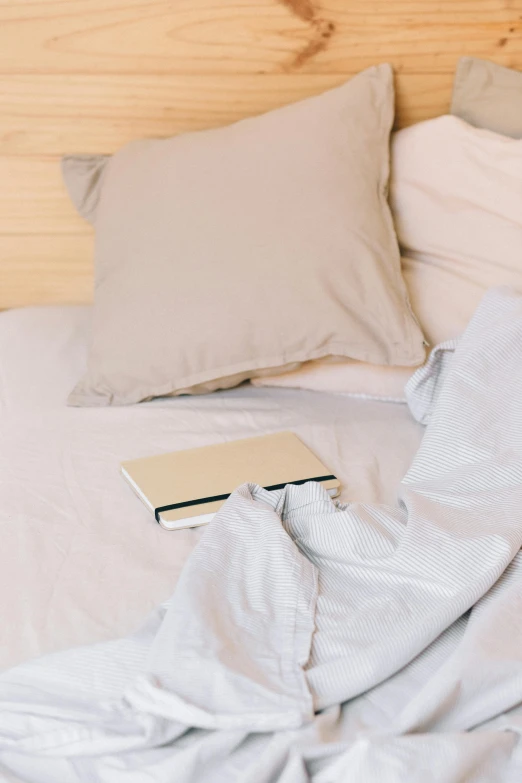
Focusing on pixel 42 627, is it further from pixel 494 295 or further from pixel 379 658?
pixel 494 295

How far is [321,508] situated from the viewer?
89 cm

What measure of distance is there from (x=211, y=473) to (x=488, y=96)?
2.77 ft

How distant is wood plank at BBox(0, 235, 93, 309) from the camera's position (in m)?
1.55

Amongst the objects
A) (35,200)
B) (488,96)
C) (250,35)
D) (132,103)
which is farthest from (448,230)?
(35,200)

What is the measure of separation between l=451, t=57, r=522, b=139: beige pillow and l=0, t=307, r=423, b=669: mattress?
53cm

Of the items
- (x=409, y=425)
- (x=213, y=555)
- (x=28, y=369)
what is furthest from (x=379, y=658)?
(x=28, y=369)

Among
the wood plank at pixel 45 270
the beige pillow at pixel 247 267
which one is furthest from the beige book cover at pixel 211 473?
the wood plank at pixel 45 270

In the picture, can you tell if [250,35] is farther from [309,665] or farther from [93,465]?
[309,665]

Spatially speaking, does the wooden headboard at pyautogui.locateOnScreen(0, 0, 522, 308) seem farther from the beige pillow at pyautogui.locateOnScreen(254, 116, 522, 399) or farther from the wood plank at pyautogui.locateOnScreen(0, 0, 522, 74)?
the beige pillow at pyautogui.locateOnScreen(254, 116, 522, 399)

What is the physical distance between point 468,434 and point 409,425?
201 mm

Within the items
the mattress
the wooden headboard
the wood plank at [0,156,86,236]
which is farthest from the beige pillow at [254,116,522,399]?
the wood plank at [0,156,86,236]

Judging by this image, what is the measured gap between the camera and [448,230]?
4.31 feet

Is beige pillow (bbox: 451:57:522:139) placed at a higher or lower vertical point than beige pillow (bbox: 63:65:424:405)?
higher

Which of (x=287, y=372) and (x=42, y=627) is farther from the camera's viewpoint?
(x=287, y=372)
